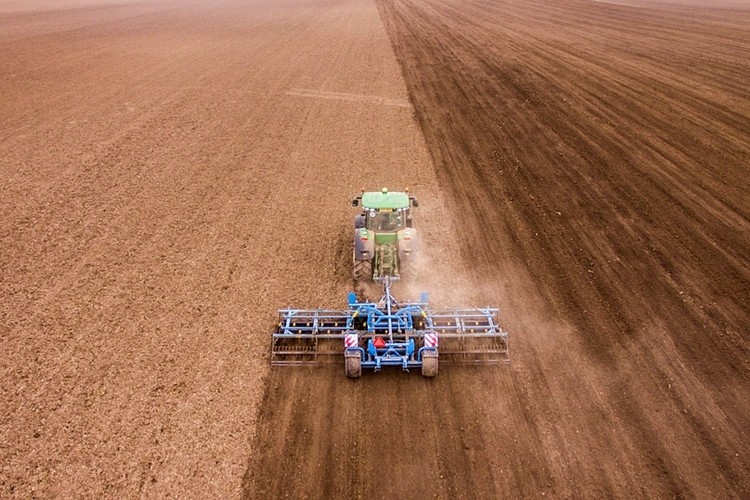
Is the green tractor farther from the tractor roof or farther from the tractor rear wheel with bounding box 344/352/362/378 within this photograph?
the tractor rear wheel with bounding box 344/352/362/378

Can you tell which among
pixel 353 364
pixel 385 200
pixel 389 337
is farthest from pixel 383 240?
pixel 353 364

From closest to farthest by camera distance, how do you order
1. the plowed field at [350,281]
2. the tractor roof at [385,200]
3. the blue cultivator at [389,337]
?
the plowed field at [350,281] → the blue cultivator at [389,337] → the tractor roof at [385,200]

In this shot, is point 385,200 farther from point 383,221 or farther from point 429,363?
point 429,363

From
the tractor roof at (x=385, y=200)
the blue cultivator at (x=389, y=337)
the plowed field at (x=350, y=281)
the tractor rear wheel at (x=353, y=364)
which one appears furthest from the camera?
the tractor roof at (x=385, y=200)

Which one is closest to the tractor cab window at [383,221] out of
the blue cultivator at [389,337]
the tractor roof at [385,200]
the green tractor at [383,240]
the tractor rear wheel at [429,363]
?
the green tractor at [383,240]

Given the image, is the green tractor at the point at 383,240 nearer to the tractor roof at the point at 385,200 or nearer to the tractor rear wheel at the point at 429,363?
the tractor roof at the point at 385,200
